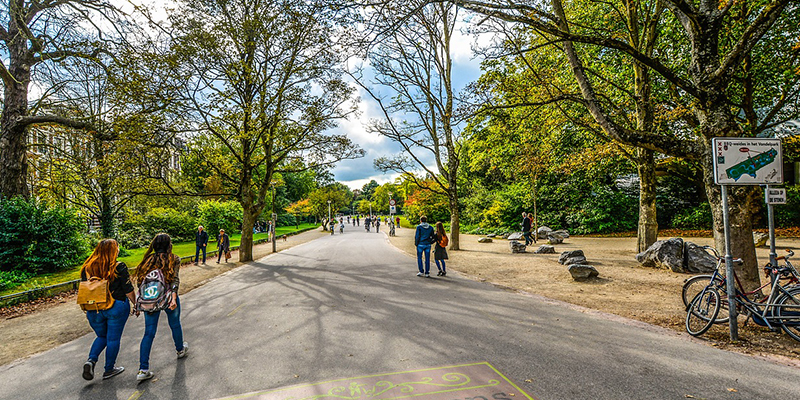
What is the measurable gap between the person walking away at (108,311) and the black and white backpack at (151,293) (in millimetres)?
123

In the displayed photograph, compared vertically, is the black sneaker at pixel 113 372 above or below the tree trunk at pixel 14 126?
below

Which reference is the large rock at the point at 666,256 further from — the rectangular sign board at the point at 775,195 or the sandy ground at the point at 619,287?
the rectangular sign board at the point at 775,195

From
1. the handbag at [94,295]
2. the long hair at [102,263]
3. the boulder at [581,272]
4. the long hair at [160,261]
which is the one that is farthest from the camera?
the boulder at [581,272]

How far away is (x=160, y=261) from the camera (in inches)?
162

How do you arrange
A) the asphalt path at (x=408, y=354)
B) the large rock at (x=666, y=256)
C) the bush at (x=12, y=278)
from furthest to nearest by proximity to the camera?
the large rock at (x=666, y=256)
the bush at (x=12, y=278)
the asphalt path at (x=408, y=354)

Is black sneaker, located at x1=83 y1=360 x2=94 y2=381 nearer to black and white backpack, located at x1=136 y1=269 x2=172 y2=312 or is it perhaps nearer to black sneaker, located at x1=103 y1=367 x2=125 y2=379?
black sneaker, located at x1=103 y1=367 x2=125 y2=379

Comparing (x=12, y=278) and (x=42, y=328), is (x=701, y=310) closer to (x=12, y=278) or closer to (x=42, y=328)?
(x=42, y=328)

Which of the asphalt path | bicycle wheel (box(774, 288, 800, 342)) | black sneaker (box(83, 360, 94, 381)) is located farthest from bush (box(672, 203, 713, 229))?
black sneaker (box(83, 360, 94, 381))

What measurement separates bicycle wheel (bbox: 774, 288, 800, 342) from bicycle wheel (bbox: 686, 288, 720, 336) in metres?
0.61

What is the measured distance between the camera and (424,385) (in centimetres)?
340

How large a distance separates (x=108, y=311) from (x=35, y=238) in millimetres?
10989

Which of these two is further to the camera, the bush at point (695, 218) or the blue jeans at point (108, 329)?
the bush at point (695, 218)

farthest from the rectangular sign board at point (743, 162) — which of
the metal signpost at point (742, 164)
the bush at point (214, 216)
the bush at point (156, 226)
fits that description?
the bush at point (214, 216)

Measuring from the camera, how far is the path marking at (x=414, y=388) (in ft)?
10.5
